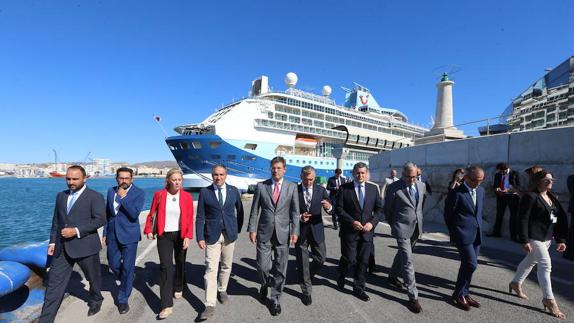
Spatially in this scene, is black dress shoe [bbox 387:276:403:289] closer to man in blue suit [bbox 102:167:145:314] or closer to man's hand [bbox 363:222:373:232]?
man's hand [bbox 363:222:373:232]

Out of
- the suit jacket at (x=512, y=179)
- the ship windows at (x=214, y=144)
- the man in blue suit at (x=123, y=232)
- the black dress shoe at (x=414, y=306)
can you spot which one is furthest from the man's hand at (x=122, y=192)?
the ship windows at (x=214, y=144)

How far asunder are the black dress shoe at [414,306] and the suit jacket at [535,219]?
1.48 meters

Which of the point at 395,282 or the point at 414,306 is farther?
the point at 395,282

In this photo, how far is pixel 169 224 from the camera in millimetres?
3270

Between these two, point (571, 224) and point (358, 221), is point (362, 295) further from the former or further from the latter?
point (571, 224)

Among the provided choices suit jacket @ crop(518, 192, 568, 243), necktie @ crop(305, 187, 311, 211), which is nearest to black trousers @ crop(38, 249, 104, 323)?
necktie @ crop(305, 187, 311, 211)

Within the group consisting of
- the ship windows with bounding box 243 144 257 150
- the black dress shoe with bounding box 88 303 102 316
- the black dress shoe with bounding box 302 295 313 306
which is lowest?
the black dress shoe with bounding box 88 303 102 316

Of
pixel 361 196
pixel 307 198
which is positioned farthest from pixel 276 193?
pixel 361 196

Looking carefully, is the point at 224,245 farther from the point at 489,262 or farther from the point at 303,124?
the point at 303,124

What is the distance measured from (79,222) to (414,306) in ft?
13.3

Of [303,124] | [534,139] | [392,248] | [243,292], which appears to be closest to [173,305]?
[243,292]

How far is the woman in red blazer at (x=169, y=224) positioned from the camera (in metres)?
3.17

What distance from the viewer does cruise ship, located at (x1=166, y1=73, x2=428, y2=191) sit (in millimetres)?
26828

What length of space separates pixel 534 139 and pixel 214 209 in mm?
8127
